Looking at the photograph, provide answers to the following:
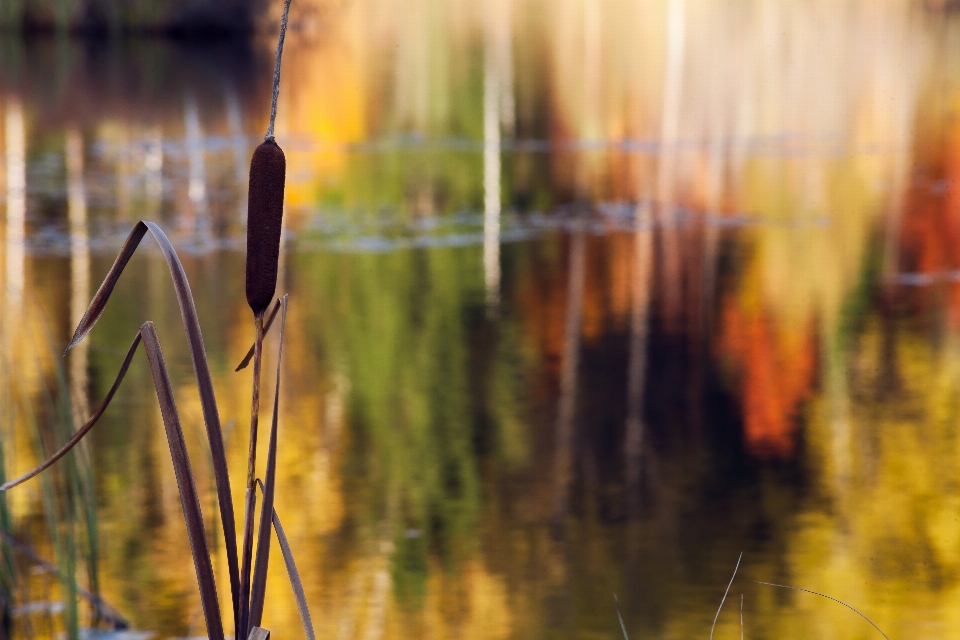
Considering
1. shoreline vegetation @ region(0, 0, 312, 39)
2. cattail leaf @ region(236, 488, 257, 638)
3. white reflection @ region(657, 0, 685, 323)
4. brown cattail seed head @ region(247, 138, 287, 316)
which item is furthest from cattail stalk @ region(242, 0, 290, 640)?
shoreline vegetation @ region(0, 0, 312, 39)

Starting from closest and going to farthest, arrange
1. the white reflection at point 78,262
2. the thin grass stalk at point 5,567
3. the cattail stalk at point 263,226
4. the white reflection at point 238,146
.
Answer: the cattail stalk at point 263,226, the thin grass stalk at point 5,567, the white reflection at point 78,262, the white reflection at point 238,146

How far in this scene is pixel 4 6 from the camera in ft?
83.4

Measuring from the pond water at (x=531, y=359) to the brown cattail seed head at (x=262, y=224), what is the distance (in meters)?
1.30

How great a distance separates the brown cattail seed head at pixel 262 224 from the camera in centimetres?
136

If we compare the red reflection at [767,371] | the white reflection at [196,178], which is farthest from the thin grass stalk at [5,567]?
the white reflection at [196,178]

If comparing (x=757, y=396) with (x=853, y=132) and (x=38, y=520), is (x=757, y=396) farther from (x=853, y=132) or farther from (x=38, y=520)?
(x=853, y=132)

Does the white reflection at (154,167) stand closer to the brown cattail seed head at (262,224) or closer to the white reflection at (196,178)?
the white reflection at (196,178)

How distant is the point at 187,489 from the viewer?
1.54 m

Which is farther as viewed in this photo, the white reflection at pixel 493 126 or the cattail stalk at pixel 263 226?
the white reflection at pixel 493 126

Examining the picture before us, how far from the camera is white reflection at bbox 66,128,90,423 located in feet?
19.8

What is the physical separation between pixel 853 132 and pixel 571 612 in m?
10.2

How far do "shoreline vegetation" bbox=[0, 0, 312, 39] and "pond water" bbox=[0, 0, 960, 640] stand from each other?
33.3 feet

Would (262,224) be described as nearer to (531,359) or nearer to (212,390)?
(212,390)

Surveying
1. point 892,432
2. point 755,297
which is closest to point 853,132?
point 755,297
